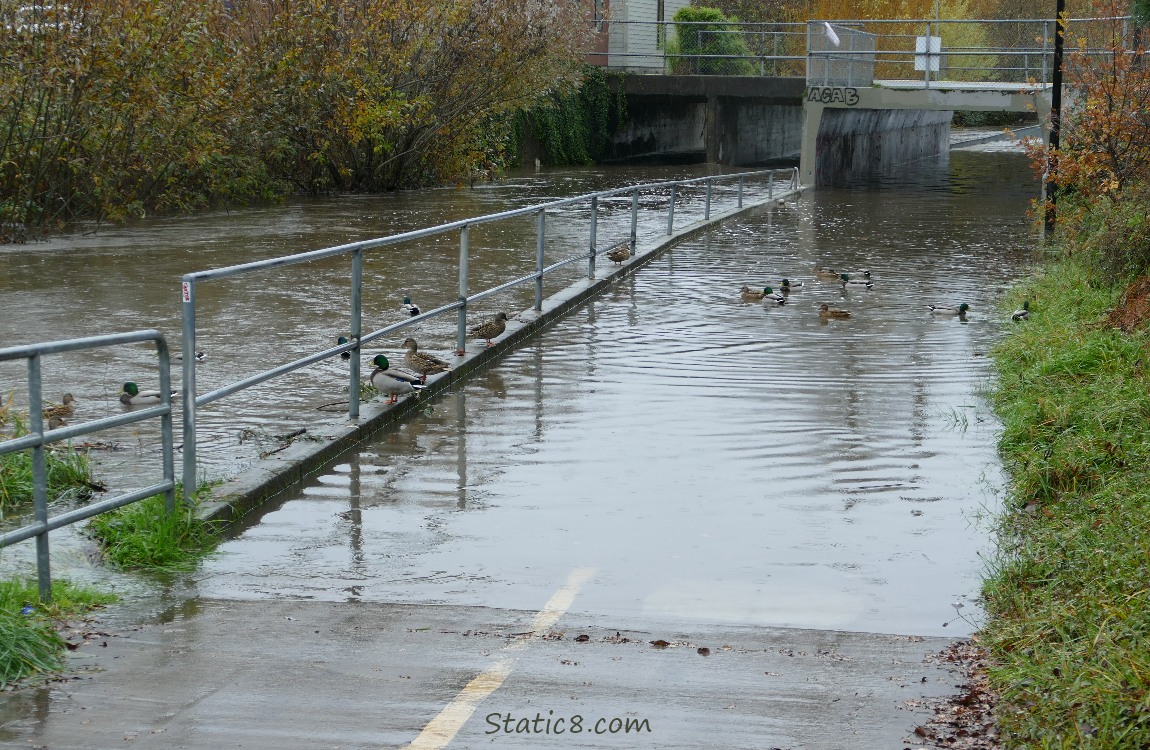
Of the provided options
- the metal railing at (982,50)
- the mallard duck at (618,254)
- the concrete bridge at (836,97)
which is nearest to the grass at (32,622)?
the mallard duck at (618,254)

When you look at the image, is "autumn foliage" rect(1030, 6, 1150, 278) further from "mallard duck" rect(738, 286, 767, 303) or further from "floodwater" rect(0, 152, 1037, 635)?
"mallard duck" rect(738, 286, 767, 303)

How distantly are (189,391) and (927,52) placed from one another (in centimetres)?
3179

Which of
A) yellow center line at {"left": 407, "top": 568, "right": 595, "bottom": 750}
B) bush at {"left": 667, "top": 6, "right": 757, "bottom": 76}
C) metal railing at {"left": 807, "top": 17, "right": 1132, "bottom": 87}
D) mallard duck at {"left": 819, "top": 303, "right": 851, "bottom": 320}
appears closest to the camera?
yellow center line at {"left": 407, "top": 568, "right": 595, "bottom": 750}

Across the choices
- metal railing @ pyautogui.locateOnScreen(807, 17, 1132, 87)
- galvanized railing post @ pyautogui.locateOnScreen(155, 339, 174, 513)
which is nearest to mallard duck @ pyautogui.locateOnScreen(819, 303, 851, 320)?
metal railing @ pyautogui.locateOnScreen(807, 17, 1132, 87)

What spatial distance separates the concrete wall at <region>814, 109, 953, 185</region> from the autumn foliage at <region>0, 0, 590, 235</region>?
7473 mm

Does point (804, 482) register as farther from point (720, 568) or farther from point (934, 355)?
point (934, 355)

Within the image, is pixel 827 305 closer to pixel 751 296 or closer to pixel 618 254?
pixel 751 296

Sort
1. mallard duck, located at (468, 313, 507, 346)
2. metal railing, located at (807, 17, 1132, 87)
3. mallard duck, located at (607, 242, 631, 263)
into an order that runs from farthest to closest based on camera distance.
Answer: metal railing, located at (807, 17, 1132, 87)
mallard duck, located at (607, 242, 631, 263)
mallard duck, located at (468, 313, 507, 346)

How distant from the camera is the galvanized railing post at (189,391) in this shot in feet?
Answer: 24.0

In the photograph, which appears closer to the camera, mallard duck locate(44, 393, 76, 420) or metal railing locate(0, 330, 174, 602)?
metal railing locate(0, 330, 174, 602)

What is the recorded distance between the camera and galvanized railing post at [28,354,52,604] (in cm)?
598

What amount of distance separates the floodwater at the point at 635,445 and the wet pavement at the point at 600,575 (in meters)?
0.03

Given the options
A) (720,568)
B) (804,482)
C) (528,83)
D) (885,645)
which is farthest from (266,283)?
(528,83)

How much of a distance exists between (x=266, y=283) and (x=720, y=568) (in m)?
11.8
